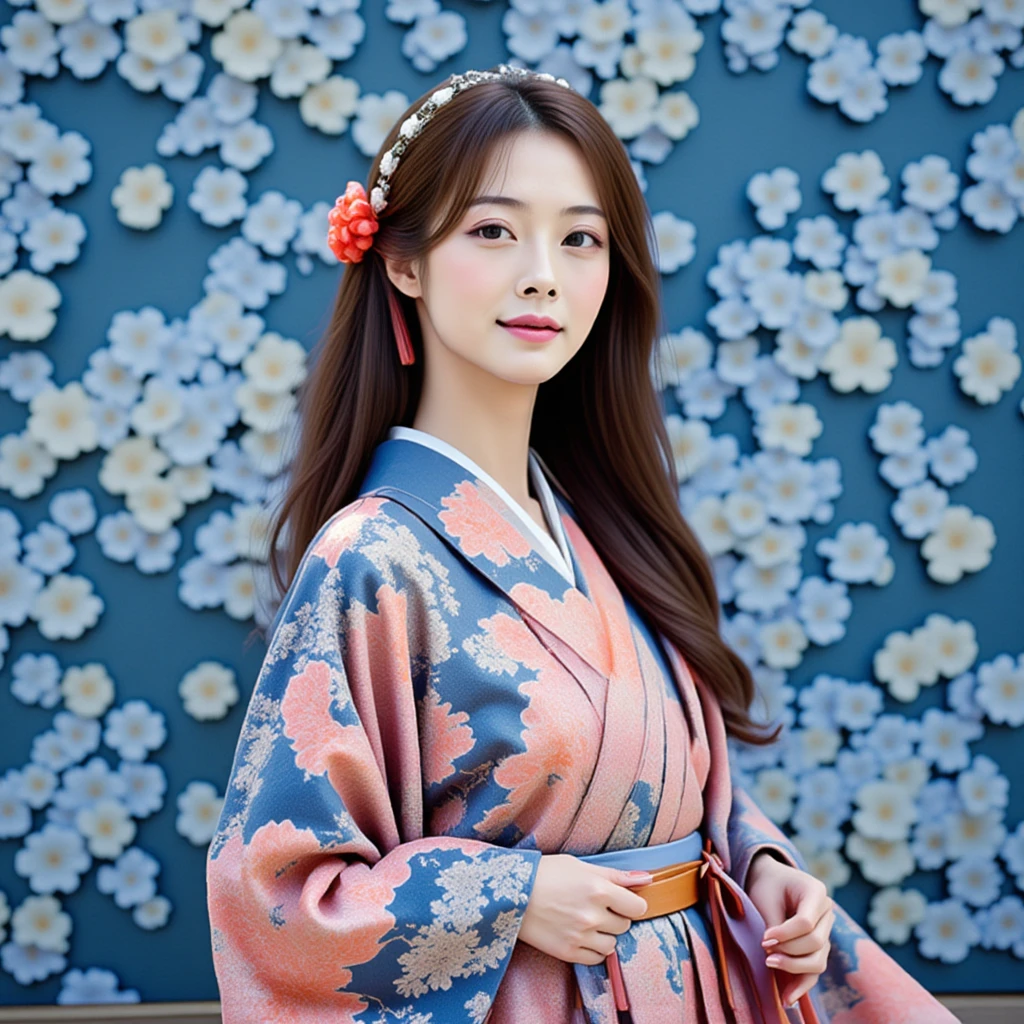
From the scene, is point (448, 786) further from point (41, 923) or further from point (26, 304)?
point (26, 304)

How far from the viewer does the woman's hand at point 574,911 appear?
1119mm

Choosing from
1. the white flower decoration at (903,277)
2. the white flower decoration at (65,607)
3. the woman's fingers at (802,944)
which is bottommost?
the woman's fingers at (802,944)

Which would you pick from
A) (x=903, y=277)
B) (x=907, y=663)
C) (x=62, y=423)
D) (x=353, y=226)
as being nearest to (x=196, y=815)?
(x=62, y=423)

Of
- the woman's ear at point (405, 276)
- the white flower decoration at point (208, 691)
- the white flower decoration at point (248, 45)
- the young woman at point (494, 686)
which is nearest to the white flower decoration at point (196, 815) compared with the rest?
the white flower decoration at point (208, 691)

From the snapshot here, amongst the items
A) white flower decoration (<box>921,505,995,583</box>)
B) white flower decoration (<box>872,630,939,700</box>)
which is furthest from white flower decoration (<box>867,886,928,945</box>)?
white flower decoration (<box>921,505,995,583</box>)

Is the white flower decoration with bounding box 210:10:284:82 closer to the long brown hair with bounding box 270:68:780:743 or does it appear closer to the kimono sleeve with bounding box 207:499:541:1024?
the long brown hair with bounding box 270:68:780:743

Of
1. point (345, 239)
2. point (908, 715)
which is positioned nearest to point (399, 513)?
point (345, 239)

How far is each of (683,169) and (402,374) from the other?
965mm

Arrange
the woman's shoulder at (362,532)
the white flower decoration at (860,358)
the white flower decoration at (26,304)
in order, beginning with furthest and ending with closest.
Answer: the white flower decoration at (860,358) < the white flower decoration at (26,304) < the woman's shoulder at (362,532)

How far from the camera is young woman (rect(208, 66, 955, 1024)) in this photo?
109 cm

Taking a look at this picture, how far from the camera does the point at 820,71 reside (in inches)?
81.8

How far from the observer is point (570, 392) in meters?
1.60

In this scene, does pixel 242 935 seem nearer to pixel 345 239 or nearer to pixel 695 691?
pixel 695 691

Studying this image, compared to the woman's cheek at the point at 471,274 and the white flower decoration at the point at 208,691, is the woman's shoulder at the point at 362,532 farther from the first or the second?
the white flower decoration at the point at 208,691
